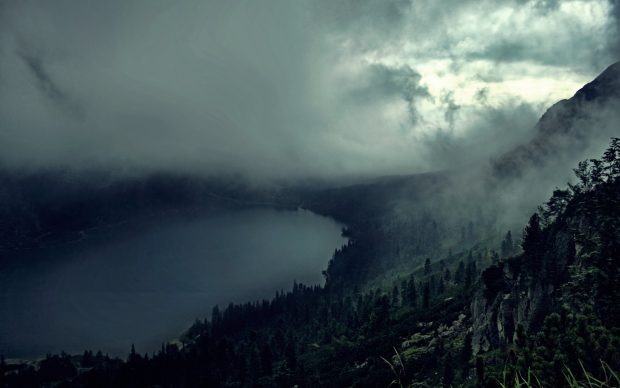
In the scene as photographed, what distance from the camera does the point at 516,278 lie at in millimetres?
144750

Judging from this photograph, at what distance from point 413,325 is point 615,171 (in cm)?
8716

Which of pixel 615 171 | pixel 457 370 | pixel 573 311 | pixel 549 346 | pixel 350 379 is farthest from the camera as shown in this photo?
pixel 350 379

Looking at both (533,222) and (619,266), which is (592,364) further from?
(533,222)

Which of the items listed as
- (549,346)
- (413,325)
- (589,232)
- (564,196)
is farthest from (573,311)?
(413,325)

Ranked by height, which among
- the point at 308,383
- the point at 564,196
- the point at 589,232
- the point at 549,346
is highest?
the point at 564,196

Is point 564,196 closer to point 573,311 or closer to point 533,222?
point 533,222

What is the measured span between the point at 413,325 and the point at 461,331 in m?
33.3

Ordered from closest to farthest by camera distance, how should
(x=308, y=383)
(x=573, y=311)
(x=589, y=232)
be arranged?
1. (x=573, y=311)
2. (x=589, y=232)
3. (x=308, y=383)

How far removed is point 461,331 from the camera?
16600 cm

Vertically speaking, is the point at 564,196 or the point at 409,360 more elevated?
the point at 564,196

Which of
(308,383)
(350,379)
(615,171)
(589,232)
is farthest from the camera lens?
(308,383)

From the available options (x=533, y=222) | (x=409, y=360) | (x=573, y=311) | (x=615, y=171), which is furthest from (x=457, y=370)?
(x=615, y=171)

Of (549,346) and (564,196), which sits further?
(564,196)

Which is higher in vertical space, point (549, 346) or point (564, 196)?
point (564, 196)
